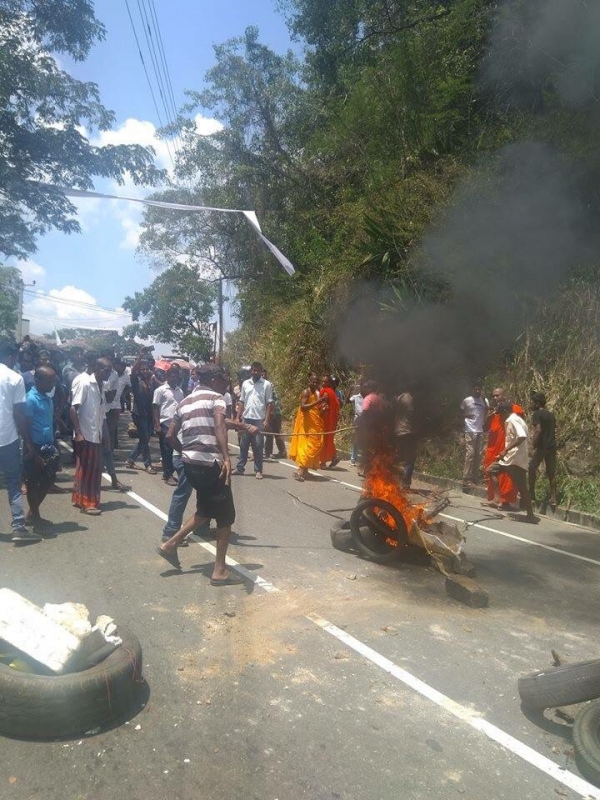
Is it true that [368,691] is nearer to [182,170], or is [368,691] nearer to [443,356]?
[443,356]

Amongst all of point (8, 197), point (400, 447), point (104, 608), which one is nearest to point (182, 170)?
point (8, 197)

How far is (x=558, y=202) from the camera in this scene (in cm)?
1372

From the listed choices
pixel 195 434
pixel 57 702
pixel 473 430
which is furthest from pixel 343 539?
pixel 473 430

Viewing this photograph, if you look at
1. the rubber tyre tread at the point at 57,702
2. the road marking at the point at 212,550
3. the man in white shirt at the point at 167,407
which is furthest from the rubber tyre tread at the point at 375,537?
the man in white shirt at the point at 167,407

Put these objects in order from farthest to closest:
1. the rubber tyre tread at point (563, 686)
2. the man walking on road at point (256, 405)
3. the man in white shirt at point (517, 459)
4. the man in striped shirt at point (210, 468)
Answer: the man walking on road at point (256, 405) → the man in white shirt at point (517, 459) → the man in striped shirt at point (210, 468) → the rubber tyre tread at point (563, 686)

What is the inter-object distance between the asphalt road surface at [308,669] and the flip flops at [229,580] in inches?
2.5

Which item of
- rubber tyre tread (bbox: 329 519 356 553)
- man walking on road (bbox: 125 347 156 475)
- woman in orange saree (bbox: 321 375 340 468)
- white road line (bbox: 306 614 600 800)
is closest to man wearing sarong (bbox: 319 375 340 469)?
woman in orange saree (bbox: 321 375 340 468)

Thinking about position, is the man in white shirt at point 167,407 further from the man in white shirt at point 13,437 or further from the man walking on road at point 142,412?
the man in white shirt at point 13,437

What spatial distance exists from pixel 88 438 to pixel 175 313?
138ft

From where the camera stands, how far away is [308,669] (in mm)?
3973

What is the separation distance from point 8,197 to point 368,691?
11.3 metres

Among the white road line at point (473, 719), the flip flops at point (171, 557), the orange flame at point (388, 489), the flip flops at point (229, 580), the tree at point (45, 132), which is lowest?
the white road line at point (473, 719)

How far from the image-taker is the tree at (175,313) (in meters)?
38.7

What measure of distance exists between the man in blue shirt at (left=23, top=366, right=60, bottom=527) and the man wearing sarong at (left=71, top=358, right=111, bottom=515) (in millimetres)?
363
